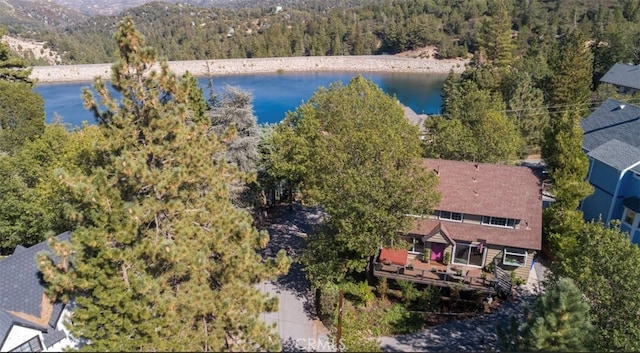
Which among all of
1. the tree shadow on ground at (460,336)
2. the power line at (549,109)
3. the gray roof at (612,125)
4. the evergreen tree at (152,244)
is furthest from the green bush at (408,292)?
the power line at (549,109)

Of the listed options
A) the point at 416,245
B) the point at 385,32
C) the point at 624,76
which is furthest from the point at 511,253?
the point at 385,32

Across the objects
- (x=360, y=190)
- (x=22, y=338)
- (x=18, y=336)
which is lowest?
(x=22, y=338)

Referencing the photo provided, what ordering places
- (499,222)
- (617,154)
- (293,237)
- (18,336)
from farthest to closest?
(293,237)
(617,154)
(499,222)
(18,336)

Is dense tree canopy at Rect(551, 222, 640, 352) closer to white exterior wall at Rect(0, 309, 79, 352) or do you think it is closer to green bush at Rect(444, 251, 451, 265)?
→ green bush at Rect(444, 251, 451, 265)

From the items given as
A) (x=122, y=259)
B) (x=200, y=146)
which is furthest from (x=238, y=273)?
(x=200, y=146)

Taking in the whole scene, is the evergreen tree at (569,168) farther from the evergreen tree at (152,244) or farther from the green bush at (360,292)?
the evergreen tree at (152,244)

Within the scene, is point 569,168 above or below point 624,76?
below

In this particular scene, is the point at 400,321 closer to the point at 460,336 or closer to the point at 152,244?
the point at 460,336
